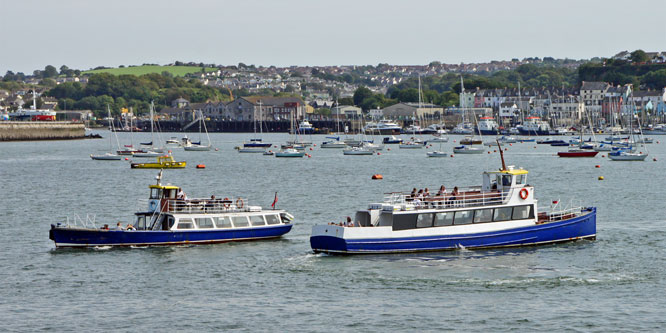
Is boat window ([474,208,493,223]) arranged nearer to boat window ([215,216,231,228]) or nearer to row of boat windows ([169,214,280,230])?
row of boat windows ([169,214,280,230])

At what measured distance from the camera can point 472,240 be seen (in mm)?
46375

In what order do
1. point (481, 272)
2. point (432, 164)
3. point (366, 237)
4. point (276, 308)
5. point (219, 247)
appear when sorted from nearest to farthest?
point (276, 308), point (481, 272), point (366, 237), point (219, 247), point (432, 164)

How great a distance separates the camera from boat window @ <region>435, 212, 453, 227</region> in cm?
4609

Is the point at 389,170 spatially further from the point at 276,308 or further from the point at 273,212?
the point at 276,308

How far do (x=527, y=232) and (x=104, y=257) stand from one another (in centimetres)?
2061

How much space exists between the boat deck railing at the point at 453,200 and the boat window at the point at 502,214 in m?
0.42

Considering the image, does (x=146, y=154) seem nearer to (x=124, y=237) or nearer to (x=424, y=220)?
(x=124, y=237)

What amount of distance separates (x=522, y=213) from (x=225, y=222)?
15.1 meters

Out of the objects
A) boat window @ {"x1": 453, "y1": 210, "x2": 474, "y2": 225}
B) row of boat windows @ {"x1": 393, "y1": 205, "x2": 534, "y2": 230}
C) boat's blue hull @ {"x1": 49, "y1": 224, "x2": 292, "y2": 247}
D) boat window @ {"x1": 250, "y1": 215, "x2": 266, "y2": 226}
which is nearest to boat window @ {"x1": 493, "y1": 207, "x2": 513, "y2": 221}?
row of boat windows @ {"x1": 393, "y1": 205, "x2": 534, "y2": 230}

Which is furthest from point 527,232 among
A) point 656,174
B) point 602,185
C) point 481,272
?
point 656,174

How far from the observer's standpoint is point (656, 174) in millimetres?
101625

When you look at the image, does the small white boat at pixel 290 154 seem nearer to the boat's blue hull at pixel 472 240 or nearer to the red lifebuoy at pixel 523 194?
the boat's blue hull at pixel 472 240

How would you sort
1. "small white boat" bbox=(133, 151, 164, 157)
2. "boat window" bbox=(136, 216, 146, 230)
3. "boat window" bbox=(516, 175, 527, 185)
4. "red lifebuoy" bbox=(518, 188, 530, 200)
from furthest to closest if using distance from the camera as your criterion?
1. "small white boat" bbox=(133, 151, 164, 157)
2. "boat window" bbox=(136, 216, 146, 230)
3. "boat window" bbox=(516, 175, 527, 185)
4. "red lifebuoy" bbox=(518, 188, 530, 200)

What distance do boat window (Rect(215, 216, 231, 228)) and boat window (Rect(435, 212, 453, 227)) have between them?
11.0 meters
